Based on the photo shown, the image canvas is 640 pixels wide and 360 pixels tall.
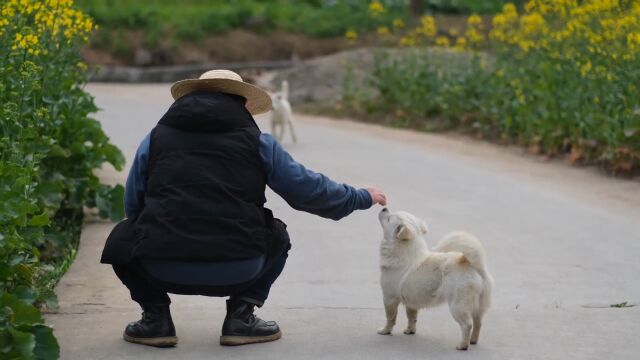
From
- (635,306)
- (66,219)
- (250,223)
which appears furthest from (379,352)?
(66,219)

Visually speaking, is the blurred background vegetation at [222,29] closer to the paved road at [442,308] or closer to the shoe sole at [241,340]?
the paved road at [442,308]

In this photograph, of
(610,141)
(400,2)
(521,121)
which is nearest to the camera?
(610,141)

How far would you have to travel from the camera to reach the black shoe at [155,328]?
589cm

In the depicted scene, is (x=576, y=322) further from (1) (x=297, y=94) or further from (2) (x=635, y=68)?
(1) (x=297, y=94)

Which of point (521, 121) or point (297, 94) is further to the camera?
point (297, 94)

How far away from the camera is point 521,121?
13836mm

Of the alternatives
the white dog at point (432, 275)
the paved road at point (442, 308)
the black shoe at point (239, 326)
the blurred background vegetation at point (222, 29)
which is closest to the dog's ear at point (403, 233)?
the white dog at point (432, 275)

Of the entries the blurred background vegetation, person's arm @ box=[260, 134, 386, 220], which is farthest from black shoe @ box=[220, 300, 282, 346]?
the blurred background vegetation

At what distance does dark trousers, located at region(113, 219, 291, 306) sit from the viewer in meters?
5.77

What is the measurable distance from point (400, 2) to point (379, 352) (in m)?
23.7

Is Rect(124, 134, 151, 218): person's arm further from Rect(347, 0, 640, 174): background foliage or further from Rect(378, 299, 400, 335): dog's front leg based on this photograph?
Rect(347, 0, 640, 174): background foliage

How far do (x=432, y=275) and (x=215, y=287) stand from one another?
106cm

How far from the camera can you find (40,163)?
880cm

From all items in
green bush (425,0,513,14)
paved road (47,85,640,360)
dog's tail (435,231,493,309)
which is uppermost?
dog's tail (435,231,493,309)
